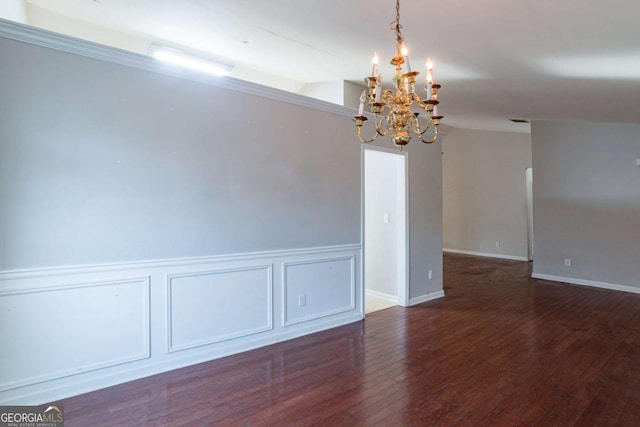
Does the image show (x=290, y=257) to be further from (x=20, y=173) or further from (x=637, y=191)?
(x=637, y=191)

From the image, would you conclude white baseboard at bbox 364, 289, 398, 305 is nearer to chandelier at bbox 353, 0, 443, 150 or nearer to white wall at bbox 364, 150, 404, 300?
white wall at bbox 364, 150, 404, 300

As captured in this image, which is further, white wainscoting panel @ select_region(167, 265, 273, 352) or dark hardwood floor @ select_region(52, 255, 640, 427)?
white wainscoting panel @ select_region(167, 265, 273, 352)

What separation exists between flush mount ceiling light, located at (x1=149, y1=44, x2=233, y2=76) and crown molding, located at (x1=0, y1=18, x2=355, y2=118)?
0.40m

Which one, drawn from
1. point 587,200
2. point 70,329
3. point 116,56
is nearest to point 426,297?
point 587,200

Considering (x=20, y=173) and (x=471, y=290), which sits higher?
(x=20, y=173)

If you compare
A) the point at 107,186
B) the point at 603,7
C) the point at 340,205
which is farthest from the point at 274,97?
the point at 603,7

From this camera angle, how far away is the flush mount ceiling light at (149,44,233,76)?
3537 millimetres

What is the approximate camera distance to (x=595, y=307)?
4.74m

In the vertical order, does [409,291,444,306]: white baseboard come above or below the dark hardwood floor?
above

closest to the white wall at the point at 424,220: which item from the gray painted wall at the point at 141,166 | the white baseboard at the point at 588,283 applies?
the gray painted wall at the point at 141,166

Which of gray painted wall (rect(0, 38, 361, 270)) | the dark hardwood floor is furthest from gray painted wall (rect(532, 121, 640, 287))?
gray painted wall (rect(0, 38, 361, 270))

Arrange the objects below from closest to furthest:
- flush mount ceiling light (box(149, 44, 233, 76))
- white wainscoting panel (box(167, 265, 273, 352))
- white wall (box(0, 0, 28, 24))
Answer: white wall (box(0, 0, 28, 24)) → white wainscoting panel (box(167, 265, 273, 352)) → flush mount ceiling light (box(149, 44, 233, 76))

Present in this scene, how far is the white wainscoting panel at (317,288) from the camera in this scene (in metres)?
3.62

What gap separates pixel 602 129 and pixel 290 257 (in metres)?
5.83
